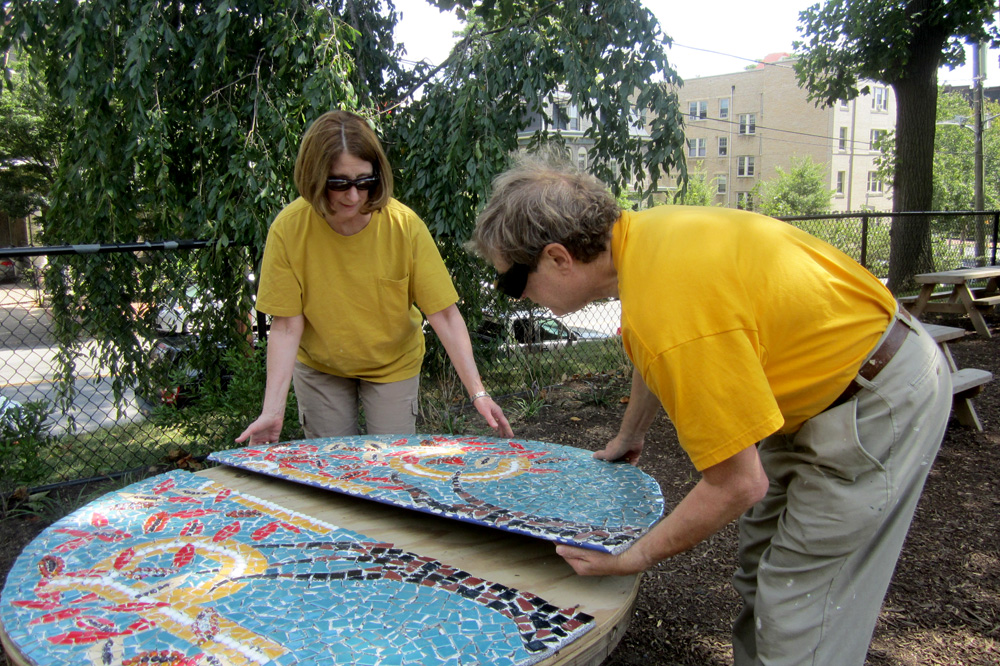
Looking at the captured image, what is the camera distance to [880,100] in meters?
48.7

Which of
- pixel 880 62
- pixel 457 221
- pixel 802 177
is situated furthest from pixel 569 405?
pixel 802 177

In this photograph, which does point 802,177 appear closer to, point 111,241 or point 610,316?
point 610,316

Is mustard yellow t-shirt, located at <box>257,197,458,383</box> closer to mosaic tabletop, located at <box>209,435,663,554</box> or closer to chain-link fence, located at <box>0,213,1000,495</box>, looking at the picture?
mosaic tabletop, located at <box>209,435,663,554</box>

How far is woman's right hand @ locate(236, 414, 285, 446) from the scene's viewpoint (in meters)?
2.10

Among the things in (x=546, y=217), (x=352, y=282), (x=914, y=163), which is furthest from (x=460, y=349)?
(x=914, y=163)

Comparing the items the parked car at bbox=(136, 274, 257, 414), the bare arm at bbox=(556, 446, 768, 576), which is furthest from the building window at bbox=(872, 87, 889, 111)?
the bare arm at bbox=(556, 446, 768, 576)

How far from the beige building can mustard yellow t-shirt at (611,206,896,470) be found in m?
45.9

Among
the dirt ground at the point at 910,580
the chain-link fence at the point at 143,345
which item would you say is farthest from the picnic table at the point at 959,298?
the chain-link fence at the point at 143,345

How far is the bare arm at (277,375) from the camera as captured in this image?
6.95ft

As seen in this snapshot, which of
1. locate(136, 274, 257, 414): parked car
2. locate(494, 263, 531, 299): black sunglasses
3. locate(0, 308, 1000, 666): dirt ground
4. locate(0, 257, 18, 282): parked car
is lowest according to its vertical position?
locate(0, 308, 1000, 666): dirt ground

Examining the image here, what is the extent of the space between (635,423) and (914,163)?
931cm

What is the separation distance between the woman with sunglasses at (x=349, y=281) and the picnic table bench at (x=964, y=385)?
305cm

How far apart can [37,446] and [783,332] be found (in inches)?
144

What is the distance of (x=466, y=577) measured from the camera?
133 cm
